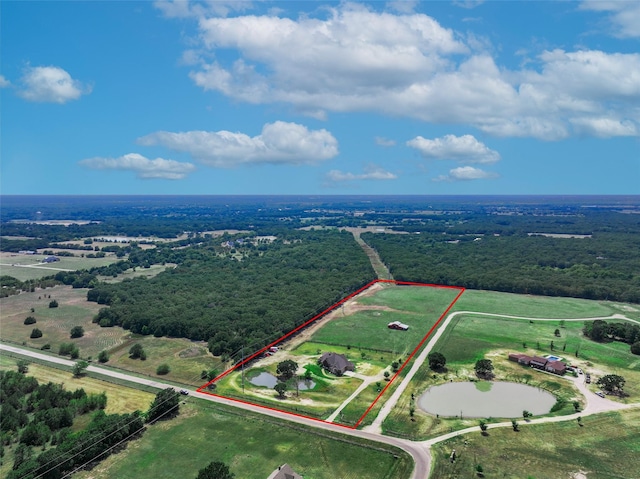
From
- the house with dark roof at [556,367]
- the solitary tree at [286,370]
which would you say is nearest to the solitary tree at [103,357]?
the solitary tree at [286,370]

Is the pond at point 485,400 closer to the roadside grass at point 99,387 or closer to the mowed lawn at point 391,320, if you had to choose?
the mowed lawn at point 391,320

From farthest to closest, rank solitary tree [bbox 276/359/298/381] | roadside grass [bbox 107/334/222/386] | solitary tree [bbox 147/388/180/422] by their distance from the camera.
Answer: roadside grass [bbox 107/334/222/386] → solitary tree [bbox 276/359/298/381] → solitary tree [bbox 147/388/180/422]

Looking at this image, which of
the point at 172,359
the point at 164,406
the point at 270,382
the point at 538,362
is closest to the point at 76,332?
the point at 172,359

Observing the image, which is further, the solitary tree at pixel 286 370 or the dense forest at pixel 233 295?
the dense forest at pixel 233 295

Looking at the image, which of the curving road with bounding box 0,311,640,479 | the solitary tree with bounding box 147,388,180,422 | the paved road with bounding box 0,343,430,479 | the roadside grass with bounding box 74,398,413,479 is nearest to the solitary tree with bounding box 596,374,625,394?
the curving road with bounding box 0,311,640,479

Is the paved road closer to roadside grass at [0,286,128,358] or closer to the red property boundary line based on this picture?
the red property boundary line

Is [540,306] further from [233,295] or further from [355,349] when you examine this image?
[233,295]
